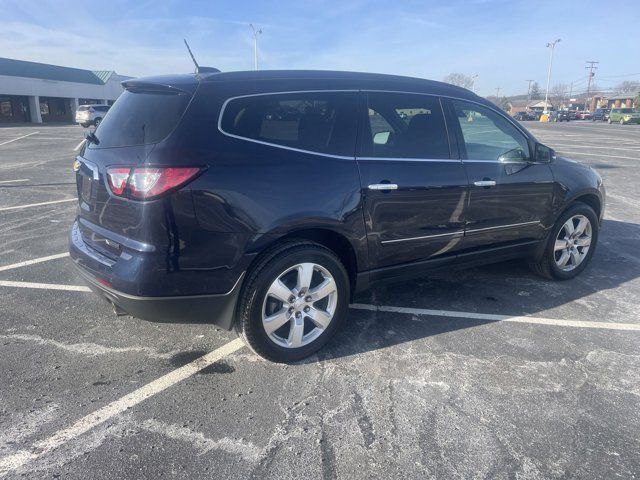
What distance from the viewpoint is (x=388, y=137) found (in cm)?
362

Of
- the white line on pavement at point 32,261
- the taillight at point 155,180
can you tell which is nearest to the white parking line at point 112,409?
the taillight at point 155,180

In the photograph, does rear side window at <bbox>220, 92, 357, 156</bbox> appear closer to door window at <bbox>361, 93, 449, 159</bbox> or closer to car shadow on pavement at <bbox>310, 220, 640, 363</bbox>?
door window at <bbox>361, 93, 449, 159</bbox>

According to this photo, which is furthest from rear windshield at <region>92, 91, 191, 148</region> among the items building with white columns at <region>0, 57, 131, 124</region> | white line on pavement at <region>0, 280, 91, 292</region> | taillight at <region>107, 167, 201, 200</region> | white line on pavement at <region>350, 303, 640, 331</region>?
building with white columns at <region>0, 57, 131, 124</region>

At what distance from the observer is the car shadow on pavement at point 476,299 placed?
12.3 feet

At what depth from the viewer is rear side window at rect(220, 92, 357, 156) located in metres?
3.00

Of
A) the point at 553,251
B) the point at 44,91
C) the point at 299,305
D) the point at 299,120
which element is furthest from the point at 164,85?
the point at 44,91

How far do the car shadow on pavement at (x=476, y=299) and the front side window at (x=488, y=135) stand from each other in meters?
1.29

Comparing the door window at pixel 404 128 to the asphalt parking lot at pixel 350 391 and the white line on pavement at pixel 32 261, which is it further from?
the white line on pavement at pixel 32 261

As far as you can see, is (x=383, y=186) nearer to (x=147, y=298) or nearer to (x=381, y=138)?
(x=381, y=138)

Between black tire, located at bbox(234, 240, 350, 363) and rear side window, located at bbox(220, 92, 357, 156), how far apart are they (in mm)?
679

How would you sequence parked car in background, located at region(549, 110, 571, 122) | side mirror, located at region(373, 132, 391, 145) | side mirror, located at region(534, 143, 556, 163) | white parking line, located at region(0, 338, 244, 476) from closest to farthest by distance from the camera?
white parking line, located at region(0, 338, 244, 476) < side mirror, located at region(373, 132, 391, 145) < side mirror, located at region(534, 143, 556, 163) < parked car in background, located at region(549, 110, 571, 122)

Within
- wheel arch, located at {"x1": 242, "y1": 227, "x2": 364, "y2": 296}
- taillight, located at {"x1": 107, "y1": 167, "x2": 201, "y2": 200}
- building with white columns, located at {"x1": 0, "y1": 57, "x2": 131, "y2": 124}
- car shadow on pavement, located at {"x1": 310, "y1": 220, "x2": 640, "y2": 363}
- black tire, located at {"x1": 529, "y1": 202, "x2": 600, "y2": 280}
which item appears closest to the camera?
taillight, located at {"x1": 107, "y1": 167, "x2": 201, "y2": 200}

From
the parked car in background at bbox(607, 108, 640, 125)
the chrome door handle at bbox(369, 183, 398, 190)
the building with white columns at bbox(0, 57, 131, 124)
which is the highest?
the building with white columns at bbox(0, 57, 131, 124)

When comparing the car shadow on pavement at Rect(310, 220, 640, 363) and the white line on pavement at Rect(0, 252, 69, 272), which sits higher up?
the white line on pavement at Rect(0, 252, 69, 272)
